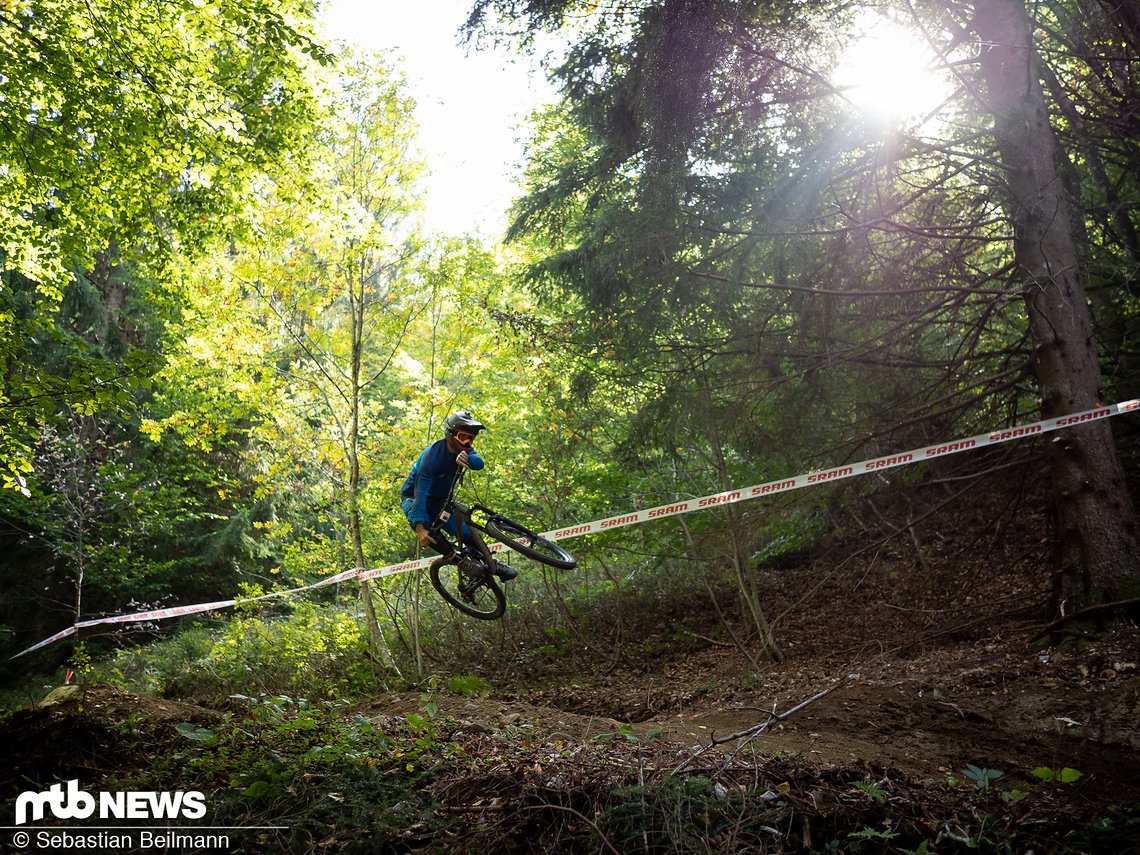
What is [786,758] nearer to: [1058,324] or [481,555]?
[481,555]

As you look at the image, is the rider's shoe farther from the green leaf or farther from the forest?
the green leaf

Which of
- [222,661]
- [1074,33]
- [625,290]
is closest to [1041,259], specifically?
[1074,33]

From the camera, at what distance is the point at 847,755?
5012 millimetres

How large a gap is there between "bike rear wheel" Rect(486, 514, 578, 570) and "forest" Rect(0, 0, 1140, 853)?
4.60ft

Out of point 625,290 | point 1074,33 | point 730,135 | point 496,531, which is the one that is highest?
point 1074,33

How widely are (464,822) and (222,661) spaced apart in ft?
30.1

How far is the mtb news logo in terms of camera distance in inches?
166

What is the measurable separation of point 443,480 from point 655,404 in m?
2.61

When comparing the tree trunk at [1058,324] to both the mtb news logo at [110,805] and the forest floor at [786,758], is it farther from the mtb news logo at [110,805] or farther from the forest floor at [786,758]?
the mtb news logo at [110,805]

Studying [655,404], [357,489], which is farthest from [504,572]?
[357,489]

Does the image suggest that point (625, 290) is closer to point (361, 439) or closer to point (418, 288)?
point (418, 288)

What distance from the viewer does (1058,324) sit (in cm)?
677

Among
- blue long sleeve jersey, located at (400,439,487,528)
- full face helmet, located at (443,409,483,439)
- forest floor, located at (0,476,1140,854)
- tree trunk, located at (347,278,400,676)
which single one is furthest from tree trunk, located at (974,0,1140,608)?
tree trunk, located at (347,278,400,676)

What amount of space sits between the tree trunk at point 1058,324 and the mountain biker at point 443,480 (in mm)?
4698
